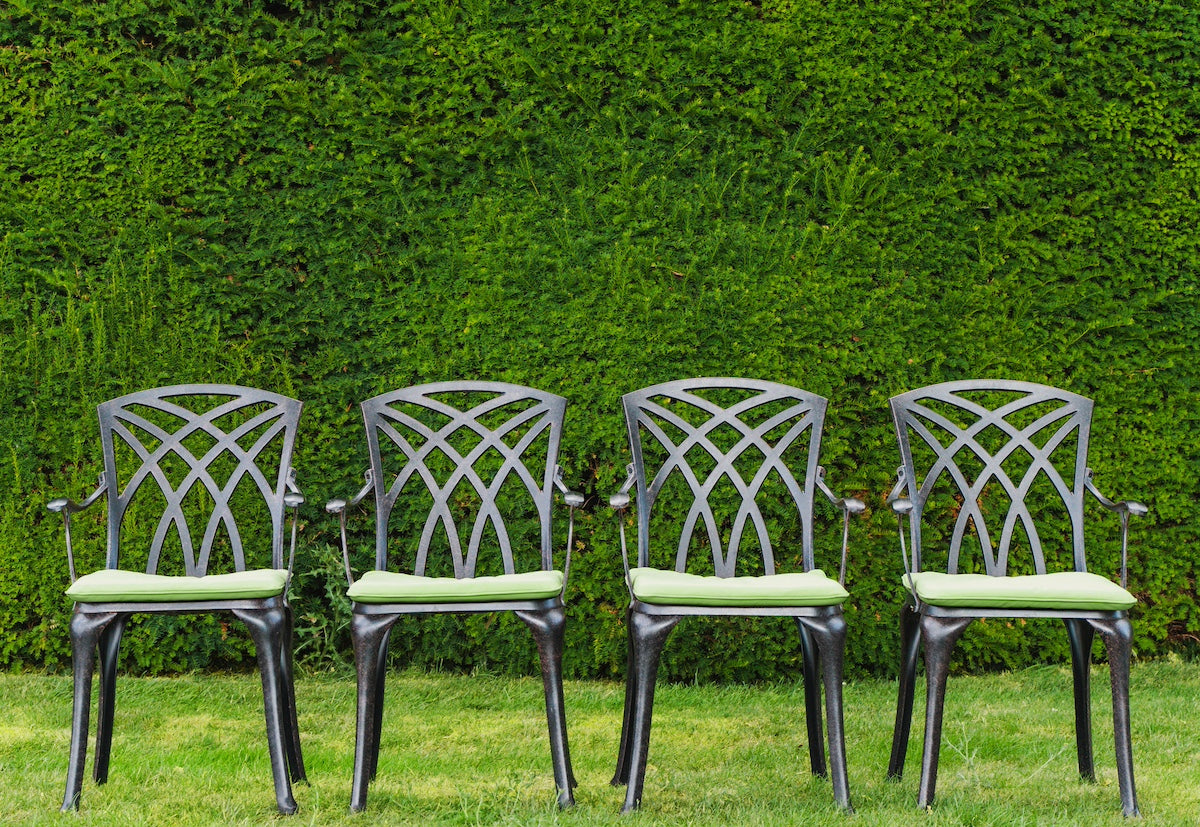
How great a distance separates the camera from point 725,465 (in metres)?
3.24

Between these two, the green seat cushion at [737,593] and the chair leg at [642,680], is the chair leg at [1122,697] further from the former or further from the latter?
the chair leg at [642,680]

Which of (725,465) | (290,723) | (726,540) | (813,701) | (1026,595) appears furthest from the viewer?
(726,540)

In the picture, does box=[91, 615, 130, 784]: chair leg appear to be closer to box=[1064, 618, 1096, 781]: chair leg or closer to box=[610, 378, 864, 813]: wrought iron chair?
box=[610, 378, 864, 813]: wrought iron chair

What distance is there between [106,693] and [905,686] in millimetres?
2332

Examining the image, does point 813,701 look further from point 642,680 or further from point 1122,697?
point 1122,697

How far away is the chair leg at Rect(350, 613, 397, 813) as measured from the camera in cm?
266

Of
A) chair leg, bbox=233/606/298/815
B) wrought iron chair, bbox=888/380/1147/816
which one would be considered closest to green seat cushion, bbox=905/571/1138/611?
wrought iron chair, bbox=888/380/1147/816

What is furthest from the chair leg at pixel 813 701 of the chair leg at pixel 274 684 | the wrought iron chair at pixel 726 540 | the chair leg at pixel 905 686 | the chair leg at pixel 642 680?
the chair leg at pixel 274 684

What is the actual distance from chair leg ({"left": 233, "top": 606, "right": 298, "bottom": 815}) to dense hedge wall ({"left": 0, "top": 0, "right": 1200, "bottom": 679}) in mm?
1407

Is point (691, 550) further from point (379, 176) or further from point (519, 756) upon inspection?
point (379, 176)

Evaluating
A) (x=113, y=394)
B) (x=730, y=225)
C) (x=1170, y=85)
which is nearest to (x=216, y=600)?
(x=113, y=394)

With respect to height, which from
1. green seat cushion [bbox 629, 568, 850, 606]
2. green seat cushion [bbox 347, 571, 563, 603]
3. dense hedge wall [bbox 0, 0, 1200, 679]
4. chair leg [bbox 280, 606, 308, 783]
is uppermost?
dense hedge wall [bbox 0, 0, 1200, 679]

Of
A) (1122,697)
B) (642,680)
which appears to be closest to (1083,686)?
(1122,697)

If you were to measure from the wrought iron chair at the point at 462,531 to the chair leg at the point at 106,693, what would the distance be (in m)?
0.69
